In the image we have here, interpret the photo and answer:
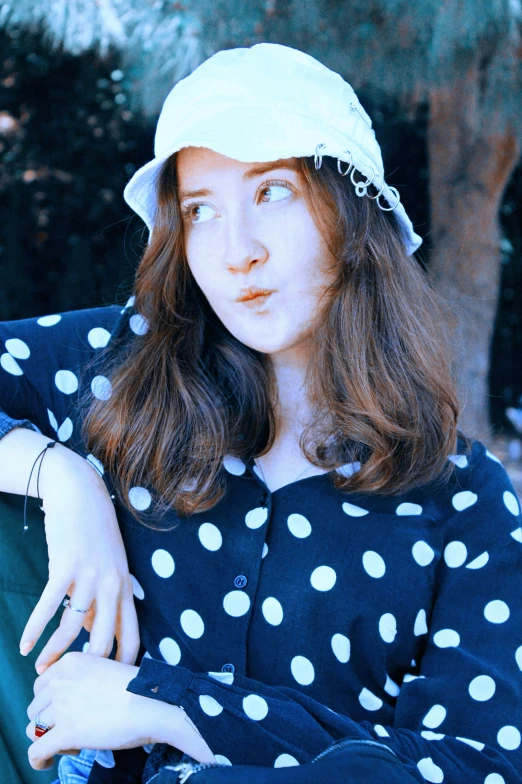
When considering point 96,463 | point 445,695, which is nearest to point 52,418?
point 96,463

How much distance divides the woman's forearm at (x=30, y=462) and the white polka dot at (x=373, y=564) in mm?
440

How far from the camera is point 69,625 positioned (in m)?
1.18

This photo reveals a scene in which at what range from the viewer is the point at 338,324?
4.59 feet

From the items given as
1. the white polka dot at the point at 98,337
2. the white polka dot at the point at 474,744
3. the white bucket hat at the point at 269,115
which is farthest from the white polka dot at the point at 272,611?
the white bucket hat at the point at 269,115

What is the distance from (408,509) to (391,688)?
0.28 metres

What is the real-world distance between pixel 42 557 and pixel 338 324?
24.9 inches

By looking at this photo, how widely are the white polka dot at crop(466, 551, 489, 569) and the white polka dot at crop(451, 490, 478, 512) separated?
84 millimetres

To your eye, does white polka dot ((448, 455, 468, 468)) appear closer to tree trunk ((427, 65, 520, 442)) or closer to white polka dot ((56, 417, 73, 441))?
white polka dot ((56, 417, 73, 441))

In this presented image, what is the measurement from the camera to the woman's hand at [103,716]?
1.16 meters

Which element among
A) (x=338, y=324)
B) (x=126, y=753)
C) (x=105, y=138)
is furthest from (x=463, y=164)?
(x=126, y=753)

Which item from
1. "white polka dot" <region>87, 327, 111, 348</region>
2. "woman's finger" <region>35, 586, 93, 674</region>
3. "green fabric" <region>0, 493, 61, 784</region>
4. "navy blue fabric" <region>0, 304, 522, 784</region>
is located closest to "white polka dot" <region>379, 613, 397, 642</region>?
"navy blue fabric" <region>0, 304, 522, 784</region>

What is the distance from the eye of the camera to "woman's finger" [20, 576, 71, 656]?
115cm

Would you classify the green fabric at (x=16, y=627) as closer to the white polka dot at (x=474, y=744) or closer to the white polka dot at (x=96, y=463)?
the white polka dot at (x=96, y=463)

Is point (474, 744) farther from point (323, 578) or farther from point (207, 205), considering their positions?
point (207, 205)
